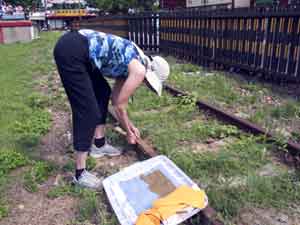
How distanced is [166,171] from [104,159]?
99 cm

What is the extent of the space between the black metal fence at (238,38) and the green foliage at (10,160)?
513 cm

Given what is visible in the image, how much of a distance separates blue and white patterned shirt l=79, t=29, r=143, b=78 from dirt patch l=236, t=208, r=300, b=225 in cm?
154

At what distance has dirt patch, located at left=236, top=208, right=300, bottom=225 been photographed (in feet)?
8.27

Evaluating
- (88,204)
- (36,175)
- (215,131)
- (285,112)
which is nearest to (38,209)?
(88,204)

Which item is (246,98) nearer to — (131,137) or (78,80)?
(131,137)

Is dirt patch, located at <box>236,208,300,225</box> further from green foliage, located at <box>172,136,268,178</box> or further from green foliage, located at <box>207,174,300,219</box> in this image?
green foliage, located at <box>172,136,268,178</box>

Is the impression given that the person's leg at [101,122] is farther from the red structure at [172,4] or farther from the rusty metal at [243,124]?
the red structure at [172,4]

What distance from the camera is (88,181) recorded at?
3113 mm

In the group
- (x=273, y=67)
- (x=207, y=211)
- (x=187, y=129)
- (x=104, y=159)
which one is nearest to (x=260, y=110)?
(x=187, y=129)

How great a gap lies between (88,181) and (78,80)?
3.18 ft

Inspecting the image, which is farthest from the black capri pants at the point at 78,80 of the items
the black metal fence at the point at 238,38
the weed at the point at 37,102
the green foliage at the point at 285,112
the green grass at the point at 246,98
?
the black metal fence at the point at 238,38

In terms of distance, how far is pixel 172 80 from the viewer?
7.55 meters

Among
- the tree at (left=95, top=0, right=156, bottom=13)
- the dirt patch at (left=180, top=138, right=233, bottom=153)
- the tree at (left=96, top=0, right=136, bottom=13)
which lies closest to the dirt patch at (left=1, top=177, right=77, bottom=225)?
the dirt patch at (left=180, top=138, right=233, bottom=153)

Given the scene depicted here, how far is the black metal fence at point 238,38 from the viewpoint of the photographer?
21.4 feet
